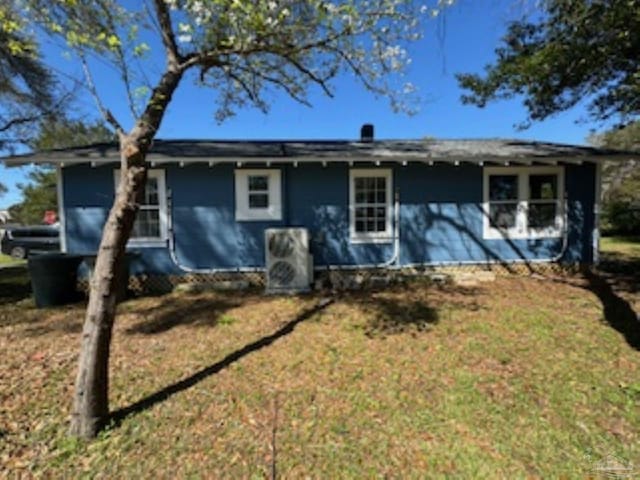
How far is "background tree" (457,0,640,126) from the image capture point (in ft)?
22.3

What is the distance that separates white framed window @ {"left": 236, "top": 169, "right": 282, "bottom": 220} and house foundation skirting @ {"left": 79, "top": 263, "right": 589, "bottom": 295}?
1294 mm

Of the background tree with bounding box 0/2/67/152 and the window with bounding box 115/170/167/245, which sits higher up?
the background tree with bounding box 0/2/67/152

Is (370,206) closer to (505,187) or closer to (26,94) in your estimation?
(505,187)

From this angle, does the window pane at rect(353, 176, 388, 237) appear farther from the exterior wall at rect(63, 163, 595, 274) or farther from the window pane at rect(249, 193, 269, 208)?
the window pane at rect(249, 193, 269, 208)

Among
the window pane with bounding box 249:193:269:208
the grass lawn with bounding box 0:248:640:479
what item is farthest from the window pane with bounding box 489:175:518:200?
the window pane with bounding box 249:193:269:208

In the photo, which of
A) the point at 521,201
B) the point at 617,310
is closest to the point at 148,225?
the point at 521,201

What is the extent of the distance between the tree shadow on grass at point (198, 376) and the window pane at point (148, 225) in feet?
13.0

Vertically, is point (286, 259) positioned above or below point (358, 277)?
above

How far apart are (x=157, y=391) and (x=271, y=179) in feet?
16.9

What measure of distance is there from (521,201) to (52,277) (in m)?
9.83

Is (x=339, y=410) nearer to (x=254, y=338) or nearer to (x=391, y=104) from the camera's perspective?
(x=254, y=338)

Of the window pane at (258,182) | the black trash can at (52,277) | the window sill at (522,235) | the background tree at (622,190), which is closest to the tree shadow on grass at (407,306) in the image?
the window sill at (522,235)

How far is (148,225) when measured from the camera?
314 inches

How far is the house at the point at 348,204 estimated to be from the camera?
7750 mm
